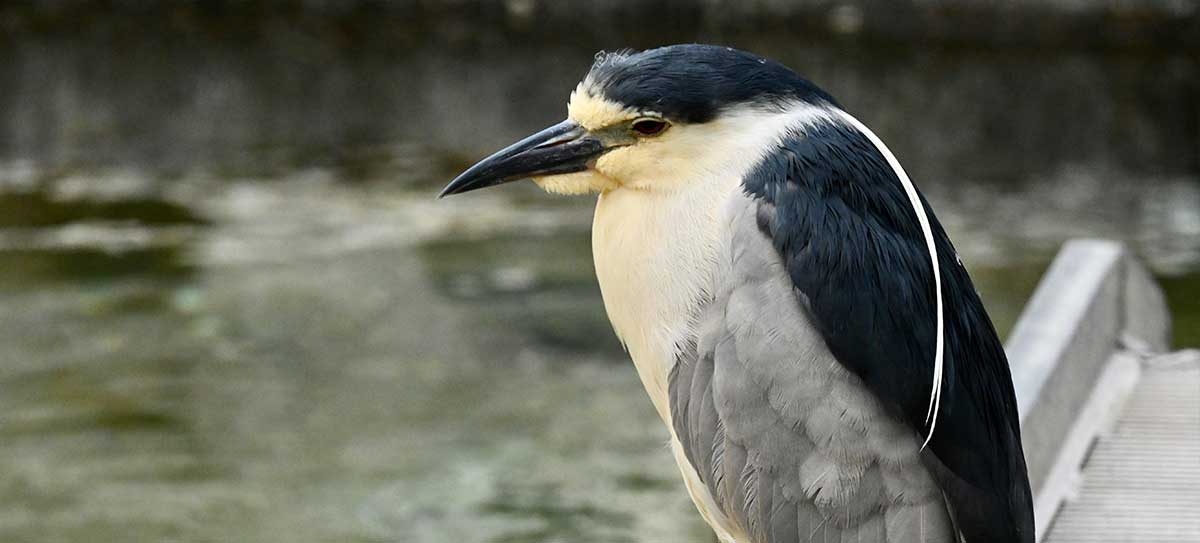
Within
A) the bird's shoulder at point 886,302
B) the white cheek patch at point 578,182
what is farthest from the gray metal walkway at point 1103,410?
the white cheek patch at point 578,182

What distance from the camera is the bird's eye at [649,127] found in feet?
5.80

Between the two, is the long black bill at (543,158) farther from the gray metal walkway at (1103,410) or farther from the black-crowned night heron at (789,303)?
the gray metal walkway at (1103,410)

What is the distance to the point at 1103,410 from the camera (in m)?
2.69

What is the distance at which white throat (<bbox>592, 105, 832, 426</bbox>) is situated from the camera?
5.73 feet

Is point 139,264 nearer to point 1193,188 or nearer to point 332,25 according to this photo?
point 332,25

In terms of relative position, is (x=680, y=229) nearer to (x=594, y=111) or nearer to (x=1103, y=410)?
(x=594, y=111)

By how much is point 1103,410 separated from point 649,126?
1.30m

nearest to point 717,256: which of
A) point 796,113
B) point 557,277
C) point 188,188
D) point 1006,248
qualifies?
point 796,113

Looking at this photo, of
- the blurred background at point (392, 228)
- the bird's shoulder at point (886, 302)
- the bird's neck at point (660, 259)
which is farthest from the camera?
the blurred background at point (392, 228)

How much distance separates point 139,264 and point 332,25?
1.80 meters

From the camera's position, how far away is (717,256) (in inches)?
68.4

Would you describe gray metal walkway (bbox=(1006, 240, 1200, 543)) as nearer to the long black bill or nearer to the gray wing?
the gray wing

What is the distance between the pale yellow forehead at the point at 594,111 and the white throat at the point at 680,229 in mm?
83

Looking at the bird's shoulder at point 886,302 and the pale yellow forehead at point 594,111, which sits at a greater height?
the pale yellow forehead at point 594,111
